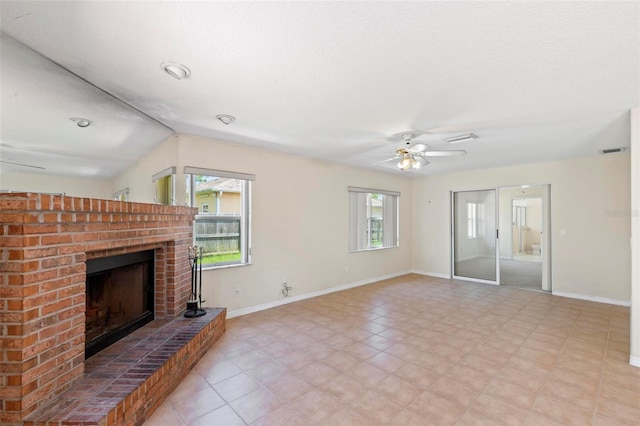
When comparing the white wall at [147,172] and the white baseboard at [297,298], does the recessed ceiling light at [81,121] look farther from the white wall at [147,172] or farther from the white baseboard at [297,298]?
the white baseboard at [297,298]

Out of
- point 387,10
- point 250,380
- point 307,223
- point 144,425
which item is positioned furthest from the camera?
point 307,223

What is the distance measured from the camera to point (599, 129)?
3.29 m

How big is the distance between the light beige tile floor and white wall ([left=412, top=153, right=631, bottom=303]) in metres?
0.62

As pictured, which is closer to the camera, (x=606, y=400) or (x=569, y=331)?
(x=606, y=400)

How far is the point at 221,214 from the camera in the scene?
3.99 metres

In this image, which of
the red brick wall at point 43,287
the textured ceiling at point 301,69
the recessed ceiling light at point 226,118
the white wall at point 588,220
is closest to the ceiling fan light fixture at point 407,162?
the textured ceiling at point 301,69

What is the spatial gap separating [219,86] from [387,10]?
1414 millimetres

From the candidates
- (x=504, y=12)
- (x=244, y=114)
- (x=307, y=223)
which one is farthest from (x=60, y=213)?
(x=307, y=223)

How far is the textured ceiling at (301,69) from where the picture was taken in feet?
4.81

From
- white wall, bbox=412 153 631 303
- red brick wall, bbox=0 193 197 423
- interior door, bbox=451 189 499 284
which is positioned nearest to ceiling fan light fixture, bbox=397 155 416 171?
red brick wall, bbox=0 193 197 423

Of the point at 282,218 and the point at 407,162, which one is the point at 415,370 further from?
the point at 282,218

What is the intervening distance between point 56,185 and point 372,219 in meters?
5.20

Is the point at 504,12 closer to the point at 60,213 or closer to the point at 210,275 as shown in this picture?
the point at 60,213

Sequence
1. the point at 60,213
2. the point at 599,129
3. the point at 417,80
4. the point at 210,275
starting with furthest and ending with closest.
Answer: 1. the point at 210,275
2. the point at 599,129
3. the point at 417,80
4. the point at 60,213
